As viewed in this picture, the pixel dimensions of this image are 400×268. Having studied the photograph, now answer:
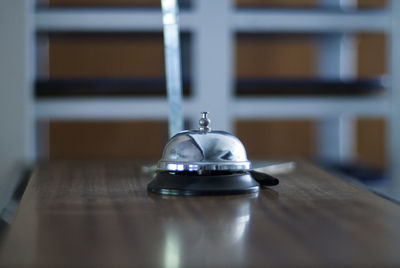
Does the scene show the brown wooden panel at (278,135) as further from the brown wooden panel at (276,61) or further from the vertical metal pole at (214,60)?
the vertical metal pole at (214,60)

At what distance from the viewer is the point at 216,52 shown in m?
1.60

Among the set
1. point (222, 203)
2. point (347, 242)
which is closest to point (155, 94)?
point (222, 203)

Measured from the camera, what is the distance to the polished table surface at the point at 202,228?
326 millimetres

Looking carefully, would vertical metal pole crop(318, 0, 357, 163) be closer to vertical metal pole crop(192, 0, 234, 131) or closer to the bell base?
vertical metal pole crop(192, 0, 234, 131)

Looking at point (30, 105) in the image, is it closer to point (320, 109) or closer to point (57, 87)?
point (57, 87)

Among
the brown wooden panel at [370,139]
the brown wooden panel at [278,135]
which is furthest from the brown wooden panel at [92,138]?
the brown wooden panel at [370,139]

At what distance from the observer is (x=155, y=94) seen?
62.4 inches

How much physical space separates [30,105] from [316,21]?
28.8 inches

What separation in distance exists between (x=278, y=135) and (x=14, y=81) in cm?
277

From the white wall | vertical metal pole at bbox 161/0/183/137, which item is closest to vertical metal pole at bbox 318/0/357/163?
the white wall

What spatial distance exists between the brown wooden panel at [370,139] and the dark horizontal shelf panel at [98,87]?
281 centimetres

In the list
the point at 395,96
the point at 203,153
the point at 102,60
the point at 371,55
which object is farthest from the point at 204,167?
the point at 371,55

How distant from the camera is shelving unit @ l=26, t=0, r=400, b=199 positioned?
157cm

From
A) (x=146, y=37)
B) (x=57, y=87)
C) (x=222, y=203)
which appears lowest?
(x=222, y=203)
